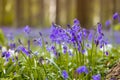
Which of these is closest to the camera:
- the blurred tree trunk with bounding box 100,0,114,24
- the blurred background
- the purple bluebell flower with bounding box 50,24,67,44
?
the purple bluebell flower with bounding box 50,24,67,44

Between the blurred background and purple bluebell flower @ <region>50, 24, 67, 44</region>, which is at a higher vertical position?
the blurred background

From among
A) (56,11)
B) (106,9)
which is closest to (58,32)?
(106,9)

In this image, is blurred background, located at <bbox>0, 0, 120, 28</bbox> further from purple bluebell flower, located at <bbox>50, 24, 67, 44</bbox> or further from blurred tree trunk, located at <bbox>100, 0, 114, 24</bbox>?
purple bluebell flower, located at <bbox>50, 24, 67, 44</bbox>

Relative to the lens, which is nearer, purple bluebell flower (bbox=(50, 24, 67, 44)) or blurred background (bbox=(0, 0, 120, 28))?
purple bluebell flower (bbox=(50, 24, 67, 44))

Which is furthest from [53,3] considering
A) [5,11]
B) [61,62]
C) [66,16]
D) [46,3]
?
[61,62]

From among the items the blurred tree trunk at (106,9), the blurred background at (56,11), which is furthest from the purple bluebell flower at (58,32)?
the blurred tree trunk at (106,9)

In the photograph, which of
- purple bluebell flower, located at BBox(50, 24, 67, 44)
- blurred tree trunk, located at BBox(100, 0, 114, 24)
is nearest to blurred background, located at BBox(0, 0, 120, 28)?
blurred tree trunk, located at BBox(100, 0, 114, 24)

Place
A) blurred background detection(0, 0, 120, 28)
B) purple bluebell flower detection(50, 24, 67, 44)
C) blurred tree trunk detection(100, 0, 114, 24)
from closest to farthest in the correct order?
purple bluebell flower detection(50, 24, 67, 44), blurred background detection(0, 0, 120, 28), blurred tree trunk detection(100, 0, 114, 24)

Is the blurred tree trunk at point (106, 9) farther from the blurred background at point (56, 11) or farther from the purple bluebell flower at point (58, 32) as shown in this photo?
the purple bluebell flower at point (58, 32)
